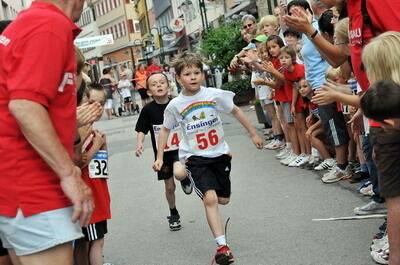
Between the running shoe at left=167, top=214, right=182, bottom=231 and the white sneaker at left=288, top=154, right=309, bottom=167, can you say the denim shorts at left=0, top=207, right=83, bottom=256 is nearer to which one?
the running shoe at left=167, top=214, right=182, bottom=231

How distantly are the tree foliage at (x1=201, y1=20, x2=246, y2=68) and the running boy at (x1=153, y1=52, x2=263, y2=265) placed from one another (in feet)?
44.1

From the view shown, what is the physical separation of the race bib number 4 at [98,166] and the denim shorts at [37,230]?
2.12 m

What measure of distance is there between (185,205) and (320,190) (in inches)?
62.0

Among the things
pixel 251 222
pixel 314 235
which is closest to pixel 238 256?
pixel 314 235

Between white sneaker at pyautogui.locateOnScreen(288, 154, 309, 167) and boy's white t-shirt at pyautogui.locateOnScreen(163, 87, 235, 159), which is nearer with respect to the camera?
boy's white t-shirt at pyautogui.locateOnScreen(163, 87, 235, 159)

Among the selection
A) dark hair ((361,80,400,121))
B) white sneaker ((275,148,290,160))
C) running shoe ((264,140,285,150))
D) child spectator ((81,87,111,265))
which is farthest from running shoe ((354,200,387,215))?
running shoe ((264,140,285,150))

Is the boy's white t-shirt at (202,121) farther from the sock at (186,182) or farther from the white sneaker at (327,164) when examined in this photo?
the white sneaker at (327,164)

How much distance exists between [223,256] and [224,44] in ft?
47.8

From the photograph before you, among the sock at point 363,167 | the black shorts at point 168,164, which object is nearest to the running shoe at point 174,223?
the black shorts at point 168,164

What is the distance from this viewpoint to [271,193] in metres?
7.90

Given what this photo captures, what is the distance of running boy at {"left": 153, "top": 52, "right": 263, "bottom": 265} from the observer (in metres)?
5.81

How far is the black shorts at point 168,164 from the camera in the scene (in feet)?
22.8

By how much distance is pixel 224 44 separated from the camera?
63.9 feet

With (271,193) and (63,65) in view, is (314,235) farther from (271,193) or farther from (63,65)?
(63,65)
